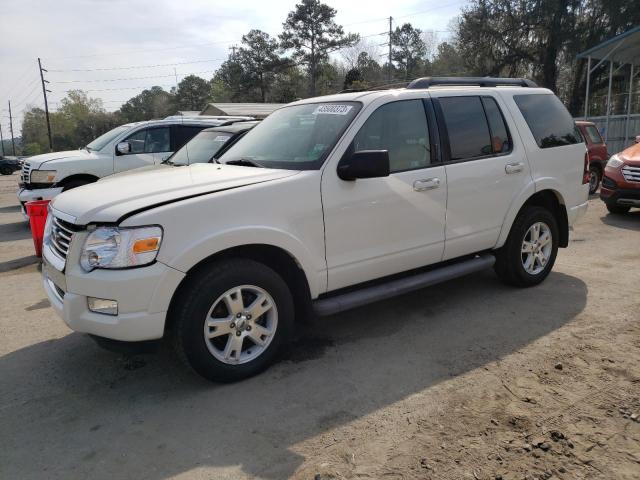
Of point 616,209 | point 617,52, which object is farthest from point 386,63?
point 616,209

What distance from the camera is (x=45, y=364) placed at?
12.7 ft

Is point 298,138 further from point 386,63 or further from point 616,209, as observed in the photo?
point 386,63

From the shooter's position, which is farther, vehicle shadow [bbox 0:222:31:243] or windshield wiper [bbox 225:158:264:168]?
vehicle shadow [bbox 0:222:31:243]

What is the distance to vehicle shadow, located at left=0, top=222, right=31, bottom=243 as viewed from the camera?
895 cm

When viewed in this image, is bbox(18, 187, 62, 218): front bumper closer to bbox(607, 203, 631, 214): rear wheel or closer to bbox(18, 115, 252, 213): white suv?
bbox(18, 115, 252, 213): white suv

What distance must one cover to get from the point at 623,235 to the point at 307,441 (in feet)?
22.5

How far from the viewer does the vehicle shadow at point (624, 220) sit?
8.41 metres

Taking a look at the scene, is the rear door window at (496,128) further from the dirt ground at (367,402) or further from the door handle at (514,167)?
the dirt ground at (367,402)

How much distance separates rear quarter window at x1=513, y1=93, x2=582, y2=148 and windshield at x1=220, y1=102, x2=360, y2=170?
6.91 feet

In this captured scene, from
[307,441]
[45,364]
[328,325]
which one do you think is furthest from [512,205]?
[45,364]

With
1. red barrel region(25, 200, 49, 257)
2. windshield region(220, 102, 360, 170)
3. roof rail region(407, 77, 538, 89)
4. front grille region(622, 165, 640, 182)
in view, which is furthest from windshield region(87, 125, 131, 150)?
front grille region(622, 165, 640, 182)

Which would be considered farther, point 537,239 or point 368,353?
point 537,239

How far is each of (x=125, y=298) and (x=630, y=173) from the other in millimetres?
8812

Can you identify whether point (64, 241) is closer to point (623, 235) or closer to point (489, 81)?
point (489, 81)
